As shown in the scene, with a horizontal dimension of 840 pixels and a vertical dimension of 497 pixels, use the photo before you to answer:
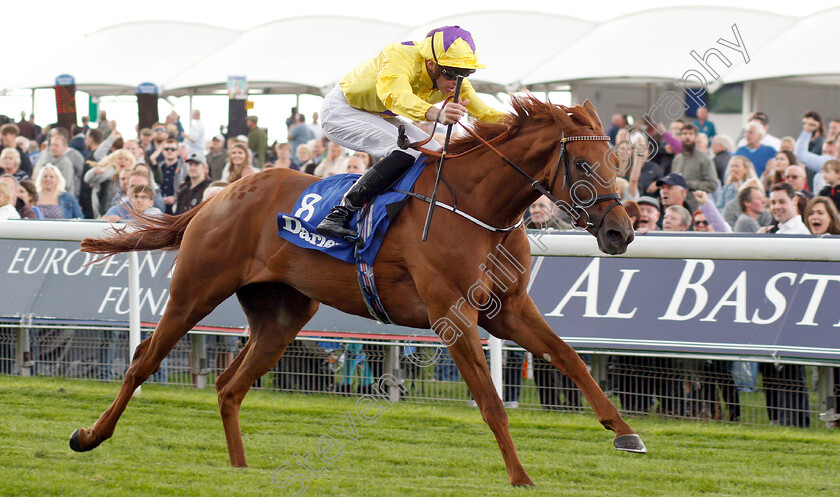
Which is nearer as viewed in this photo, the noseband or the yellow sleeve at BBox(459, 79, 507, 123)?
the noseband

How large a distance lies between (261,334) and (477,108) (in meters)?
1.43

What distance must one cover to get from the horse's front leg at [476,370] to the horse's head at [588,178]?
57 centimetres

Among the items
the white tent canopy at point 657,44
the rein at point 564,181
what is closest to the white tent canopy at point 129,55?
the white tent canopy at point 657,44

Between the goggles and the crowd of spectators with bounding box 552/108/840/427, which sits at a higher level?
the goggles

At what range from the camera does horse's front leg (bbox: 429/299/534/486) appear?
4176 millimetres

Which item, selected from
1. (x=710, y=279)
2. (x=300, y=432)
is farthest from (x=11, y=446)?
(x=710, y=279)

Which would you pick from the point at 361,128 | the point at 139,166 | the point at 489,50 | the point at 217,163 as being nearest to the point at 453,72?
the point at 361,128

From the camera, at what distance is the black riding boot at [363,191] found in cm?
455

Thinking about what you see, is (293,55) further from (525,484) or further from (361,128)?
(525,484)

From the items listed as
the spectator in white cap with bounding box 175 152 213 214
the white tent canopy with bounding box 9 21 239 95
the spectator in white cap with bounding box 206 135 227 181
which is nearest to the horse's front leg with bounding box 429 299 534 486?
the spectator in white cap with bounding box 175 152 213 214

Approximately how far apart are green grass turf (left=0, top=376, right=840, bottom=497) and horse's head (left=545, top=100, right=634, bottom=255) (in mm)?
1004

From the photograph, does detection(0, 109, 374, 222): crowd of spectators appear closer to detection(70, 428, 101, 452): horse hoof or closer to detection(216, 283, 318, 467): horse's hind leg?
detection(216, 283, 318, 467): horse's hind leg

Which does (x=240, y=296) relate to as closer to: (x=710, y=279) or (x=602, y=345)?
(x=602, y=345)

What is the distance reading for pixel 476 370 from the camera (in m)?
4.24
